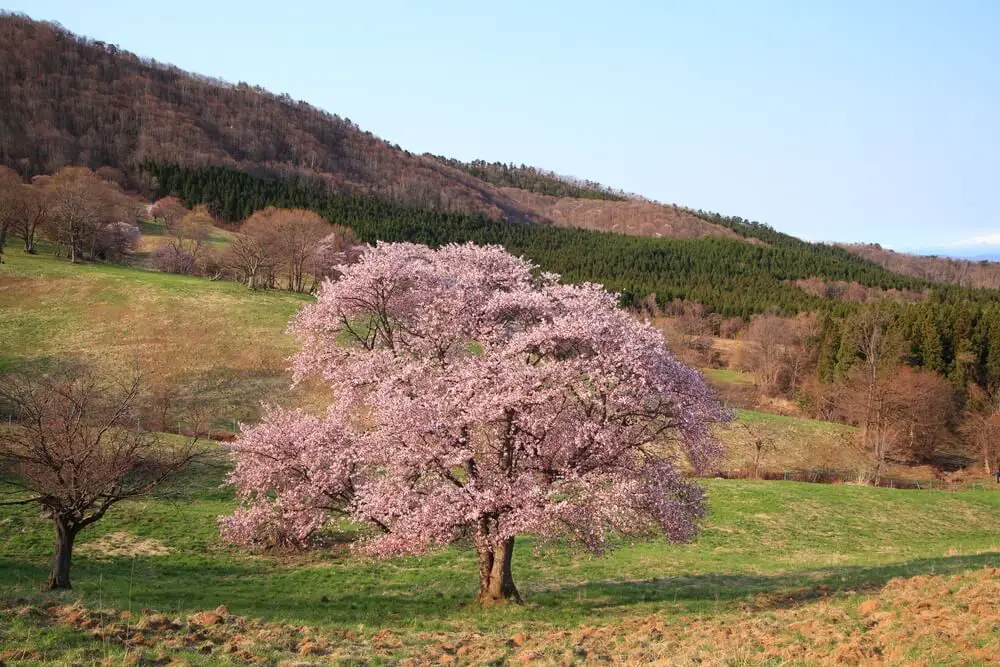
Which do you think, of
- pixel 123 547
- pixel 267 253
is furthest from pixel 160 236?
pixel 123 547

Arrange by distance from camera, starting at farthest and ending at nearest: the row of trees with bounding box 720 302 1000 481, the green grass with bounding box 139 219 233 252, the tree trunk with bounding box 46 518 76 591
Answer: the green grass with bounding box 139 219 233 252
the row of trees with bounding box 720 302 1000 481
the tree trunk with bounding box 46 518 76 591

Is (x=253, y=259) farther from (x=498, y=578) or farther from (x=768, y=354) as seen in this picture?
(x=768, y=354)

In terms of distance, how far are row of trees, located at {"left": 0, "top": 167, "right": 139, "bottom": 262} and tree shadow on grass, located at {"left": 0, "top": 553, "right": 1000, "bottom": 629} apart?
71386 mm

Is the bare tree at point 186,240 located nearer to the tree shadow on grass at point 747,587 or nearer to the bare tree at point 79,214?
the bare tree at point 79,214

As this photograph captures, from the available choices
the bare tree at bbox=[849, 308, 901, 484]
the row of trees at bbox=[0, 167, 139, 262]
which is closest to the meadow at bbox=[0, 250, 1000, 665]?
the bare tree at bbox=[849, 308, 901, 484]

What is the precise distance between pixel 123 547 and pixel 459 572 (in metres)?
13.4

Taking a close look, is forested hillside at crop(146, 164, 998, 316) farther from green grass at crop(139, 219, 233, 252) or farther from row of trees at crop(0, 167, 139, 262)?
row of trees at crop(0, 167, 139, 262)

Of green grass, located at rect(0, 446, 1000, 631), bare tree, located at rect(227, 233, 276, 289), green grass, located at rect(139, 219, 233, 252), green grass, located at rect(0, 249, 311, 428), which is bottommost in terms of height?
green grass, located at rect(0, 446, 1000, 631)

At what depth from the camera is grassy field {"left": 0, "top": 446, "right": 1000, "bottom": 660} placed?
58.5 ft

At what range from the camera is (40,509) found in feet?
88.9

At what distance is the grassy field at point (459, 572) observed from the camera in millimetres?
17844

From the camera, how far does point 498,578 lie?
2019cm

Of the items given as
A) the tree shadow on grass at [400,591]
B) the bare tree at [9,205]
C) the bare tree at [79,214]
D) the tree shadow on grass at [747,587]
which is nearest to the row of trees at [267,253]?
the bare tree at [79,214]

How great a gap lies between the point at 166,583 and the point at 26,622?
8.54m
